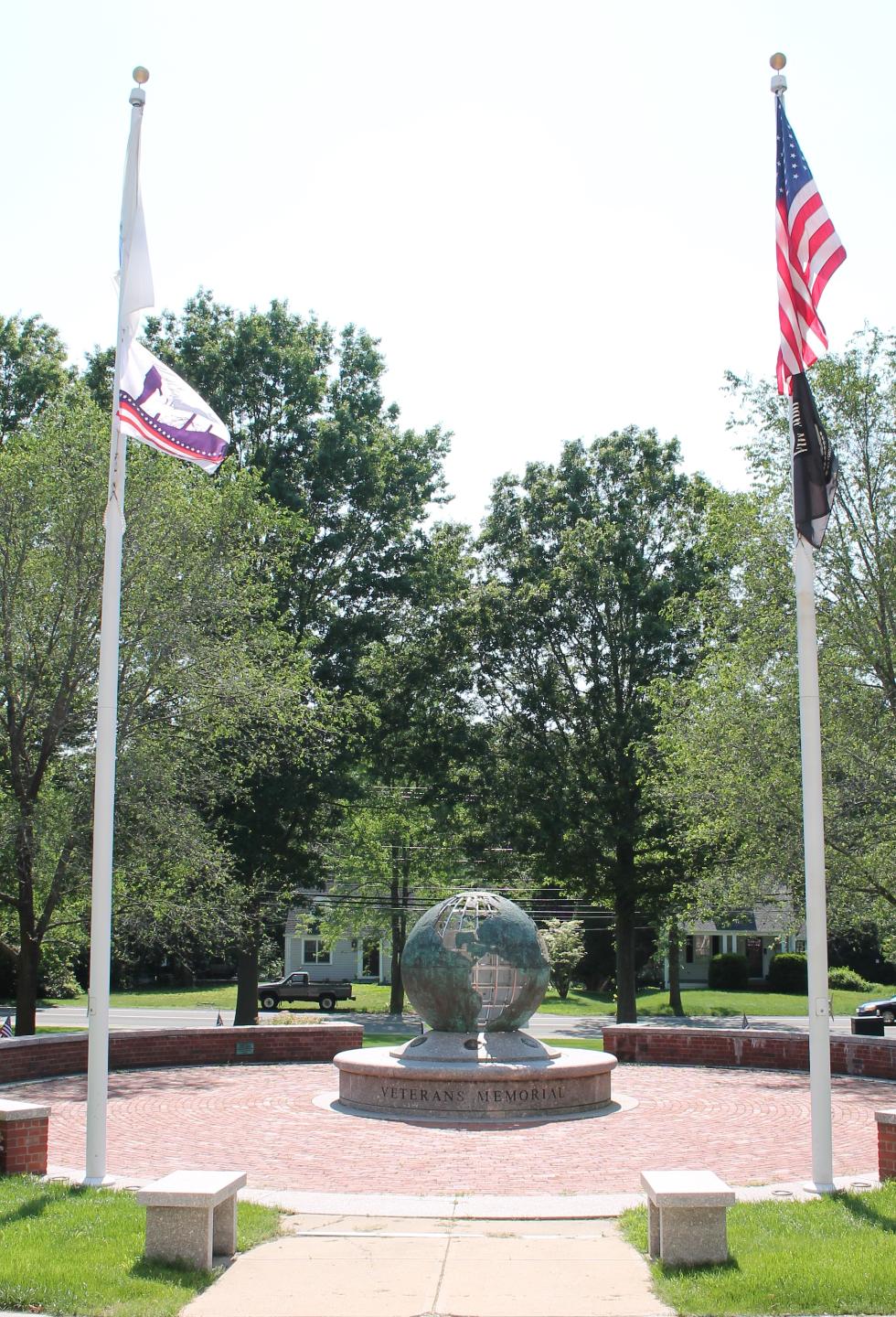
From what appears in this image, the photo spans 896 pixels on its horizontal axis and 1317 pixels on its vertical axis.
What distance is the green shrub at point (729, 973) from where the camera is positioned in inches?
2002

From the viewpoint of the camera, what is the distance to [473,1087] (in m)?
14.1

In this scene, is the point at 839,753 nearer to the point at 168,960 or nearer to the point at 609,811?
the point at 609,811

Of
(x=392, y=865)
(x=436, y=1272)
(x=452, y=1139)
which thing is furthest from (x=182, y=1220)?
(x=392, y=865)

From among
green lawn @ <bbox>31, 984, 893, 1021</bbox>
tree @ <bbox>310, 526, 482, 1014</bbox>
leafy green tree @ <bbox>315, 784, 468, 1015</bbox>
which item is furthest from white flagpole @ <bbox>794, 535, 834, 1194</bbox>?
green lawn @ <bbox>31, 984, 893, 1021</bbox>

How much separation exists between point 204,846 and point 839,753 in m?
10.2

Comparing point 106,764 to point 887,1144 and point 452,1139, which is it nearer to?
point 452,1139

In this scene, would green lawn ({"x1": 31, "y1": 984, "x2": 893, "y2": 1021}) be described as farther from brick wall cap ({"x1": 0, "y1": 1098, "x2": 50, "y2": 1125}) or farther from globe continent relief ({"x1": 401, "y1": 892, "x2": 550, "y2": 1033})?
brick wall cap ({"x1": 0, "y1": 1098, "x2": 50, "y2": 1125})

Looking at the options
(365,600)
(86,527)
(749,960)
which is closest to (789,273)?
(86,527)

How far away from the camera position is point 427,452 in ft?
113

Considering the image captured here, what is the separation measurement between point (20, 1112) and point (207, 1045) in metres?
10.1

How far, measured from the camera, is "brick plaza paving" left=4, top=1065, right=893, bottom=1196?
10.9 meters

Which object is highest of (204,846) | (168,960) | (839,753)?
(839,753)

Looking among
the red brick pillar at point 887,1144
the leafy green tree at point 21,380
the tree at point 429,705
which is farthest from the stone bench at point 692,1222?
the leafy green tree at point 21,380

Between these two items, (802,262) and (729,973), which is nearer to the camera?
(802,262)
